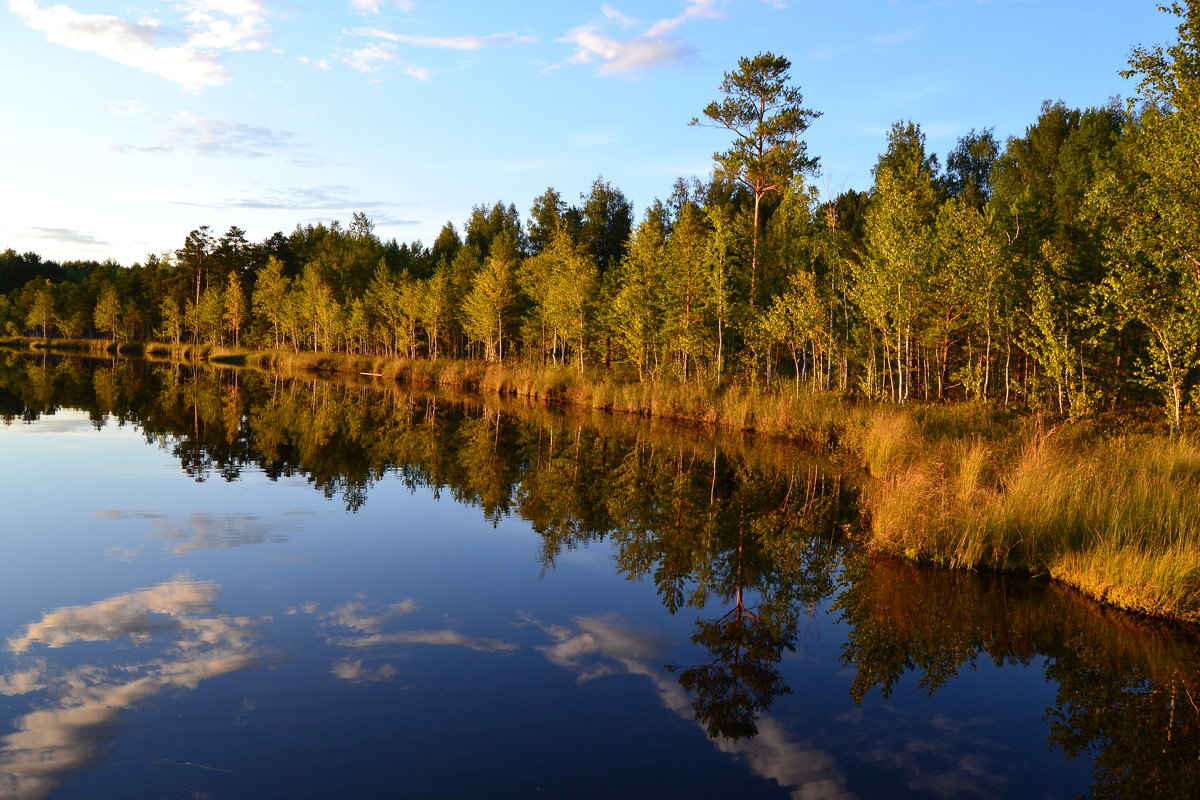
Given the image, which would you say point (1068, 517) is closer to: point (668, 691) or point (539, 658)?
point (668, 691)

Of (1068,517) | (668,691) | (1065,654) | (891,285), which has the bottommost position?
(668,691)

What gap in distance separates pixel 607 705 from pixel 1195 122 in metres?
17.1

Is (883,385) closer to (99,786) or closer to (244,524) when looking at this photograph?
(244,524)

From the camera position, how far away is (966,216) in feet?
98.8

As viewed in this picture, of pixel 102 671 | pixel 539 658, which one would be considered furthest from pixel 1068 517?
pixel 102 671

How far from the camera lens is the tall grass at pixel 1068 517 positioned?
10.5m

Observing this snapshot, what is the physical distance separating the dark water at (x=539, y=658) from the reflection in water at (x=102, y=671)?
0.04m

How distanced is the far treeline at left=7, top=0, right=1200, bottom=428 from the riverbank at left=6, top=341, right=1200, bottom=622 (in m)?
2.64

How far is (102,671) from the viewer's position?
8.33 meters

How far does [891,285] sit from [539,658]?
79.2ft

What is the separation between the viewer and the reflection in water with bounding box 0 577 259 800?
6598mm

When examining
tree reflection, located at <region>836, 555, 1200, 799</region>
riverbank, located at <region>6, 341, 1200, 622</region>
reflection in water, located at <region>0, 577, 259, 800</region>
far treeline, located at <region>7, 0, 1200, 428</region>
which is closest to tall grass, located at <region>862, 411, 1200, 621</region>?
riverbank, located at <region>6, 341, 1200, 622</region>

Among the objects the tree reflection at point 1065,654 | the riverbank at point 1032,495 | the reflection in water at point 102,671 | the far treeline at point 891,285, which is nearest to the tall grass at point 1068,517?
the riverbank at point 1032,495

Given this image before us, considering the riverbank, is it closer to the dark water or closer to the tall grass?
the tall grass
